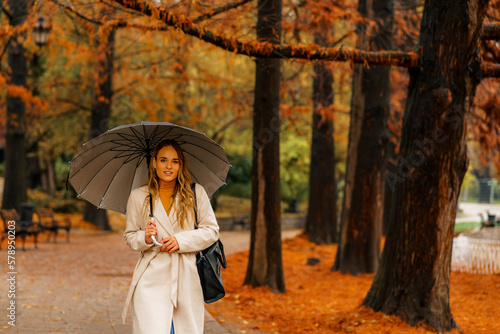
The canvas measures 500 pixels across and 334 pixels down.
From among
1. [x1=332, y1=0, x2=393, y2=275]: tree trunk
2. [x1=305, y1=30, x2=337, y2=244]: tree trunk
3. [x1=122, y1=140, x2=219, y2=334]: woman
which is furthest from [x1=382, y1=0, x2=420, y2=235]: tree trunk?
[x1=122, y1=140, x2=219, y2=334]: woman

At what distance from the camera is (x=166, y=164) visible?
4.34 m

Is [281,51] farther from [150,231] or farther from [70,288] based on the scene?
[70,288]

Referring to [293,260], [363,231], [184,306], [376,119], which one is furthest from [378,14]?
[184,306]

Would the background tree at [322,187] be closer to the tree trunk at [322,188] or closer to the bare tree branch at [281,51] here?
the tree trunk at [322,188]

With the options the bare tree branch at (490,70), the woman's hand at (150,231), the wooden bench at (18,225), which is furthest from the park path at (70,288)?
the bare tree branch at (490,70)

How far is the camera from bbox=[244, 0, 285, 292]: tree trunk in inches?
389

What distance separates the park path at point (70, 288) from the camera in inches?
273

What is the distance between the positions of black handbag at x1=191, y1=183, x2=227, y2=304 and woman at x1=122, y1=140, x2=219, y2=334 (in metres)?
0.05

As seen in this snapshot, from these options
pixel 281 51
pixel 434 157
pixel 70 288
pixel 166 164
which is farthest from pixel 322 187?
pixel 166 164

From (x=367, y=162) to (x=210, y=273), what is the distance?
323 inches

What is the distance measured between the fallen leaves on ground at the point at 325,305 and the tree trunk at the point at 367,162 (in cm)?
58

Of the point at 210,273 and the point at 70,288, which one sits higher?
the point at 210,273

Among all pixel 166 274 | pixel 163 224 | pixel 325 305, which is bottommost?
pixel 325 305

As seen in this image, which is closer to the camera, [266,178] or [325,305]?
[325,305]
